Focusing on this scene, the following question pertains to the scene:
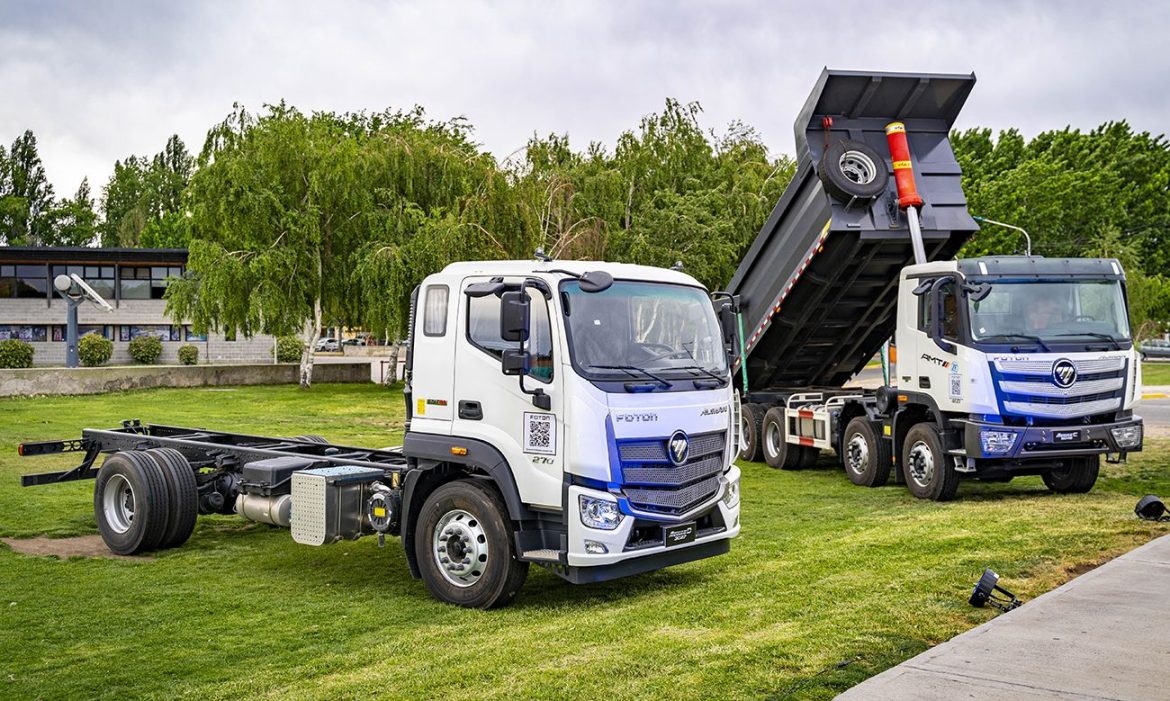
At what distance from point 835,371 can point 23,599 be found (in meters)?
12.4

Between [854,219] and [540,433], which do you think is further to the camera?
[854,219]

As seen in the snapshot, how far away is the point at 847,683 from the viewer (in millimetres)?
5941

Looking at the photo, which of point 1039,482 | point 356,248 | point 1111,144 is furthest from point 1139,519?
point 1111,144

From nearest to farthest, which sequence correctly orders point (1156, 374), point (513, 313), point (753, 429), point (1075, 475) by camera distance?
1. point (513, 313)
2. point (1075, 475)
3. point (753, 429)
4. point (1156, 374)

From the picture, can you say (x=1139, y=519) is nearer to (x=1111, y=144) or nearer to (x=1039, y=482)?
(x=1039, y=482)

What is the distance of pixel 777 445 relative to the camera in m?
17.3

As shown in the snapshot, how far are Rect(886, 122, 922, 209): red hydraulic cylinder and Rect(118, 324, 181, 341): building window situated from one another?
44.6 meters

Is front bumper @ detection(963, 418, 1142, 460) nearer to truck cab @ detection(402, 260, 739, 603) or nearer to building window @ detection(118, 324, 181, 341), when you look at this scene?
truck cab @ detection(402, 260, 739, 603)

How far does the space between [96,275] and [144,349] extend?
6.43m

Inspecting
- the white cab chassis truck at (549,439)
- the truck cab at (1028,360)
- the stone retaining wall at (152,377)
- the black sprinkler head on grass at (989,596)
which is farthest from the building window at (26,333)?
the black sprinkler head on grass at (989,596)

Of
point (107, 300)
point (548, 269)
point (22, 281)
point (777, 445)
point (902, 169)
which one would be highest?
point (22, 281)

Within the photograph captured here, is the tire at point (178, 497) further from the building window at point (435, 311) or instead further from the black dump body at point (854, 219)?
the black dump body at point (854, 219)

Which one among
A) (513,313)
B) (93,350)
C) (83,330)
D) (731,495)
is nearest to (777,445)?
(731,495)

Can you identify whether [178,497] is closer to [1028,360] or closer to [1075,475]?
[1028,360]
